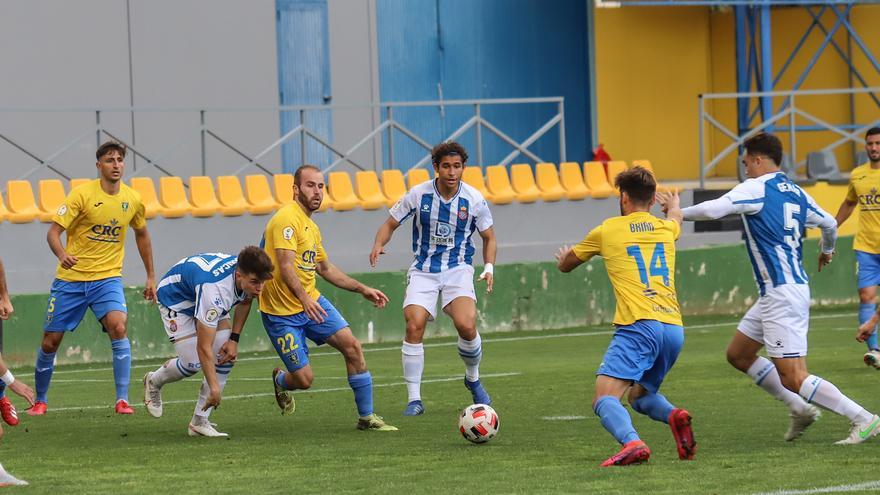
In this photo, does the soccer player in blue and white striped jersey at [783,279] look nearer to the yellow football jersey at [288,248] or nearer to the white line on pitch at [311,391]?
the yellow football jersey at [288,248]

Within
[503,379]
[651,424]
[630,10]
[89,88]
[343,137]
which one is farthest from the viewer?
[630,10]

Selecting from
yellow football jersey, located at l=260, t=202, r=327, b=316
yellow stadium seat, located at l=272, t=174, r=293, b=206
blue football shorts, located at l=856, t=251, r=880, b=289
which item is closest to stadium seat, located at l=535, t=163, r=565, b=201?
yellow stadium seat, located at l=272, t=174, r=293, b=206

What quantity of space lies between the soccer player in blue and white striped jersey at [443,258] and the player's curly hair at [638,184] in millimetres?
3152

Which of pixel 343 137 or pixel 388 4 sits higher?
pixel 388 4

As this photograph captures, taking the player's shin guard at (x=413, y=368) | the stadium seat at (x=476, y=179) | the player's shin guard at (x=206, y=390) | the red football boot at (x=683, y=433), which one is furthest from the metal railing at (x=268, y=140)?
the red football boot at (x=683, y=433)

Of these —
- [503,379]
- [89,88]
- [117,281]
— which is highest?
[89,88]

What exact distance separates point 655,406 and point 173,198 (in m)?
12.5

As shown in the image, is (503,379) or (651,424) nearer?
(651,424)

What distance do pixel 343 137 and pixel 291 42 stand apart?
166 cm

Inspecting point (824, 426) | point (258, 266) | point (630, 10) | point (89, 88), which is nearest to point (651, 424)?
point (824, 426)

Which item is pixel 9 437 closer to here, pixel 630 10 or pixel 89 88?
pixel 89 88

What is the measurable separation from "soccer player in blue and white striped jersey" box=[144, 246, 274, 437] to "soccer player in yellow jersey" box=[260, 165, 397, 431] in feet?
0.87

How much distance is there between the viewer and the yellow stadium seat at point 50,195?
2009cm

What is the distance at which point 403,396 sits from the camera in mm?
13945
